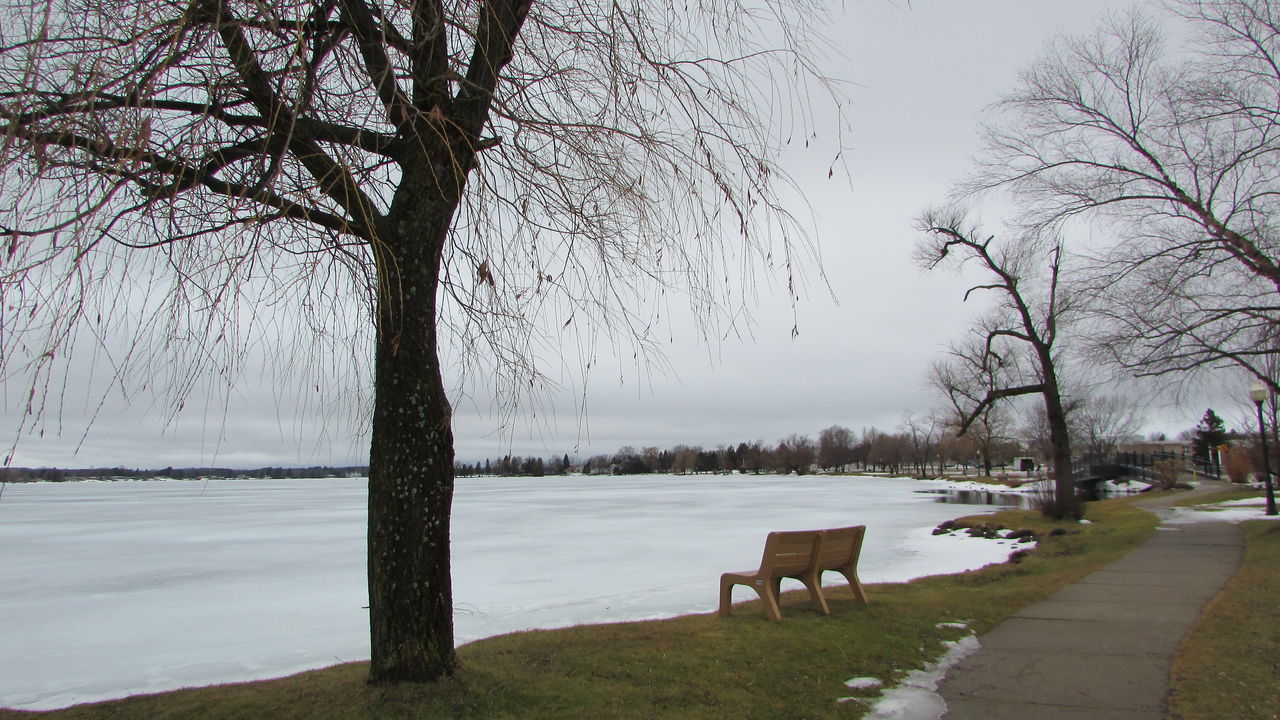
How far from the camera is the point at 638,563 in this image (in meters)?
13.2

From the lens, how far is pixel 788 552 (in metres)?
6.77

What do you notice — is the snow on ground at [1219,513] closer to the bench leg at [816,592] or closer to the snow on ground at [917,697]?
the bench leg at [816,592]

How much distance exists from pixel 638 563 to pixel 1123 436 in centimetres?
5988

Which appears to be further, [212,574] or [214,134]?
[212,574]

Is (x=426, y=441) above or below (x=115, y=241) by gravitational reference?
below

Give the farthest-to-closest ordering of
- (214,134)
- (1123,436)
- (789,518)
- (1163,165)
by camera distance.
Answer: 1. (1123,436)
2. (789,518)
3. (1163,165)
4. (214,134)

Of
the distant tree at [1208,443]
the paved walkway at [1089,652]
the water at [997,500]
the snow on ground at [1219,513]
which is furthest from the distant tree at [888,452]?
the paved walkway at [1089,652]

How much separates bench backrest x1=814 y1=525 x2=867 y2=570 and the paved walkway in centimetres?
148

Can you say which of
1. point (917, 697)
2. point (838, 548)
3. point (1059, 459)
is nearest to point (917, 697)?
point (917, 697)

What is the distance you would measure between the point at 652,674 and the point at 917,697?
1486 mm

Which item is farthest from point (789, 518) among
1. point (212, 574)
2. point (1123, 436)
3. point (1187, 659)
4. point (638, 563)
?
point (1123, 436)

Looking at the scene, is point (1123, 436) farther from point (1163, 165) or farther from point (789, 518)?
point (1163, 165)

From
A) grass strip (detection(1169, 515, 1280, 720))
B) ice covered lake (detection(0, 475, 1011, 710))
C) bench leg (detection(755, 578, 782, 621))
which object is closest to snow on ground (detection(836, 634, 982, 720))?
grass strip (detection(1169, 515, 1280, 720))

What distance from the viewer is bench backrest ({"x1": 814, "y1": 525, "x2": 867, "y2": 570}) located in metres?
7.11
